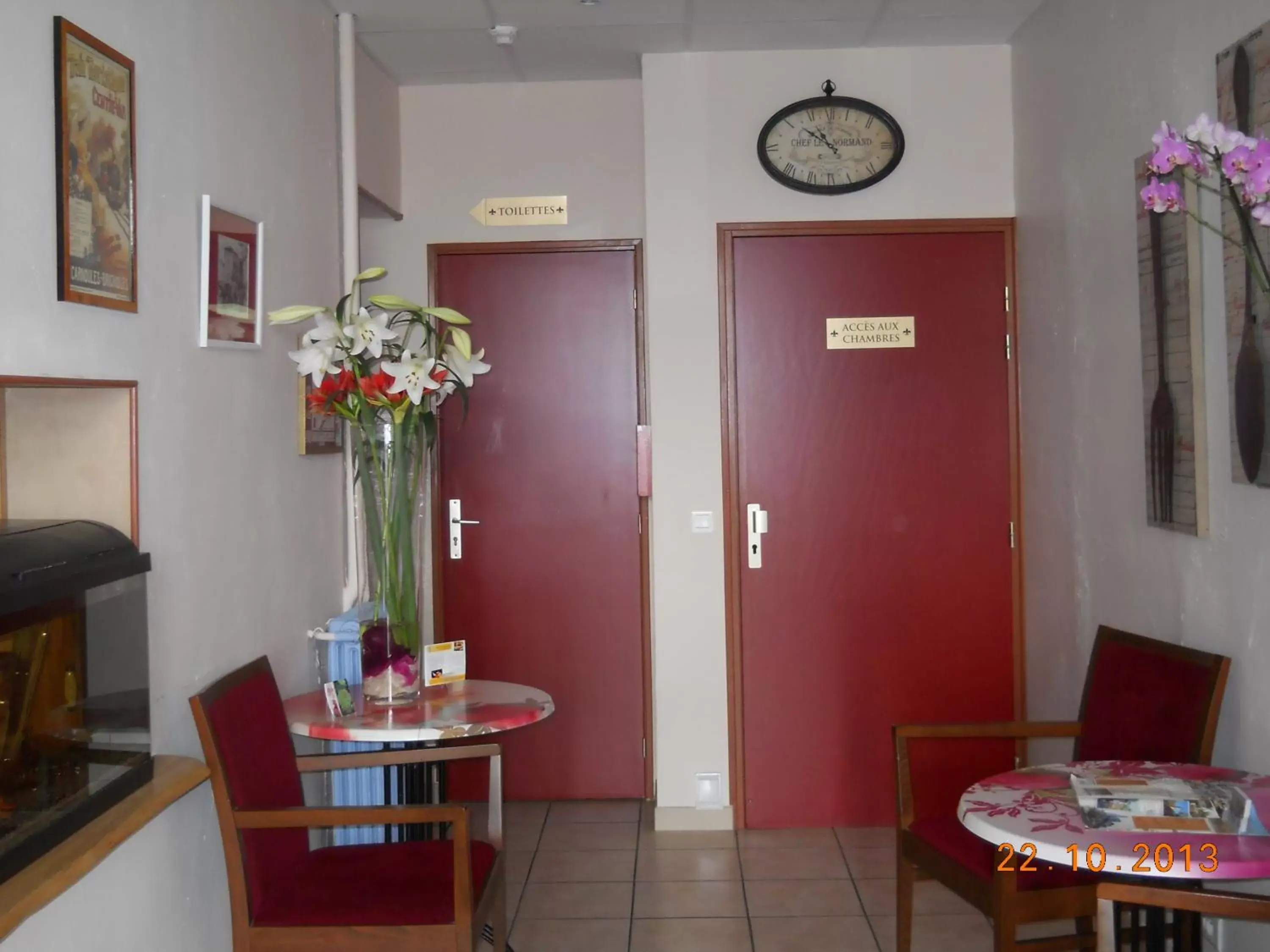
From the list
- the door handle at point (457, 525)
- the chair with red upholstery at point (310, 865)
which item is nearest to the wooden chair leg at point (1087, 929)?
the chair with red upholstery at point (310, 865)

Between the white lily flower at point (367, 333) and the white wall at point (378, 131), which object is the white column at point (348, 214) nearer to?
the white wall at point (378, 131)

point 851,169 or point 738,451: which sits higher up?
point 851,169

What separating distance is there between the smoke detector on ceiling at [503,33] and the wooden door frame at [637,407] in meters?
0.75

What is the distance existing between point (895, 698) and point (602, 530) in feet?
3.95

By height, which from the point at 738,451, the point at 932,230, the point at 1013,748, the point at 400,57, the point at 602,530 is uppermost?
the point at 400,57

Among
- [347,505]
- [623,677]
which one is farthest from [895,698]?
[347,505]

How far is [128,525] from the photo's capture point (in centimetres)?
212

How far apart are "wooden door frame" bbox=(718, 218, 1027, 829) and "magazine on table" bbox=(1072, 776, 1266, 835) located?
1.82 m

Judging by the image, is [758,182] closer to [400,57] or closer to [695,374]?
[695,374]

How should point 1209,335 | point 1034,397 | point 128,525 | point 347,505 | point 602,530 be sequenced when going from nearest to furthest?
point 128,525 → point 1209,335 → point 347,505 → point 1034,397 → point 602,530

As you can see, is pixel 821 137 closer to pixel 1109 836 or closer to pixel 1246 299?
pixel 1246 299

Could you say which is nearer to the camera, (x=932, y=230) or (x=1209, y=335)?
(x=1209, y=335)

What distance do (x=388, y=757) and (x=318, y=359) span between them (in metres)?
0.94

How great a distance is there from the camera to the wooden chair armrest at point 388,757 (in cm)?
256
